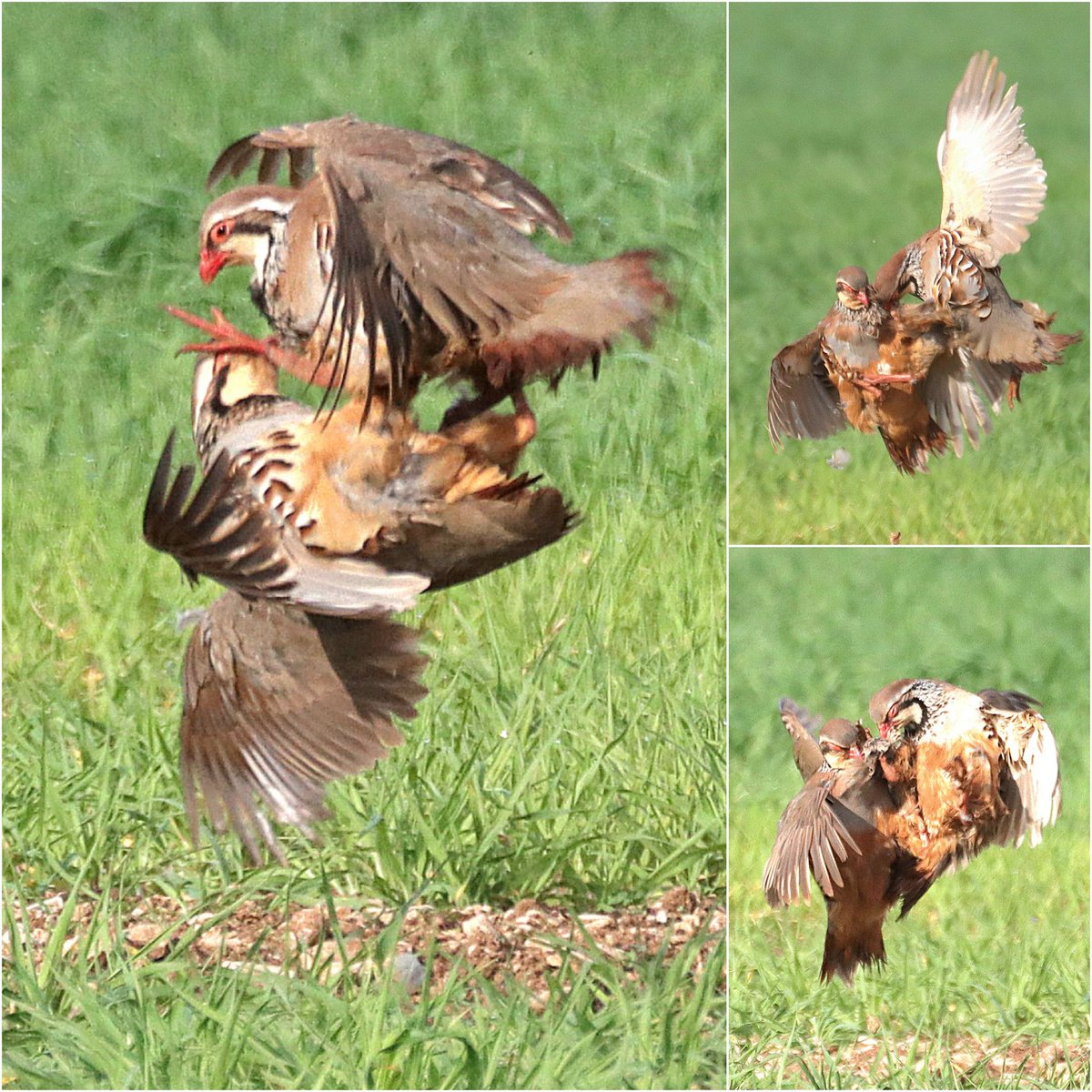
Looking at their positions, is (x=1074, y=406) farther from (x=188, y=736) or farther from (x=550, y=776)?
(x=188, y=736)

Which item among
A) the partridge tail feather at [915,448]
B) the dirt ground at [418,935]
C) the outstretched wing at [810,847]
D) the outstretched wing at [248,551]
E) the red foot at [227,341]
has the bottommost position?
the dirt ground at [418,935]

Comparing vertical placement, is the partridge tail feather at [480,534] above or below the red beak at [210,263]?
below

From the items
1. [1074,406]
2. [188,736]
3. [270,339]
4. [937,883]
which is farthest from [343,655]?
[1074,406]

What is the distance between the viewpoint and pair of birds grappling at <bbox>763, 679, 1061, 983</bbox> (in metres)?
2.49

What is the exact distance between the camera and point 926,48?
8.69ft

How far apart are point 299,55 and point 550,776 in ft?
3.38

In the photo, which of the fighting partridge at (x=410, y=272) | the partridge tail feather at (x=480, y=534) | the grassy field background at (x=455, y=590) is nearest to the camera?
the fighting partridge at (x=410, y=272)

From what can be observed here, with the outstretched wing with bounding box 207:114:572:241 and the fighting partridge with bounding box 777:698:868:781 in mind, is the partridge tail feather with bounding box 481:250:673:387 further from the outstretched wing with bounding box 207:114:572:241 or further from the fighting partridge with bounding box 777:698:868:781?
the fighting partridge with bounding box 777:698:868:781

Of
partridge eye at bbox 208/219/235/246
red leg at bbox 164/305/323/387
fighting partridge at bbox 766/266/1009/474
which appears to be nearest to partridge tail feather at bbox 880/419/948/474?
fighting partridge at bbox 766/266/1009/474

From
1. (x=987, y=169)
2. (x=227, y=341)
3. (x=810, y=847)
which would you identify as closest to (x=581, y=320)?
(x=227, y=341)

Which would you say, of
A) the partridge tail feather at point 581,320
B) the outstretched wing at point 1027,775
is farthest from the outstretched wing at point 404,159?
the outstretched wing at point 1027,775

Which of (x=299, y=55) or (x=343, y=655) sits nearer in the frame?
(x=343, y=655)

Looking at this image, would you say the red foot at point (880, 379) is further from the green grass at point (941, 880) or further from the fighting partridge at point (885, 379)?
the green grass at point (941, 880)

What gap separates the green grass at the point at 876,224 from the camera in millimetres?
2561
